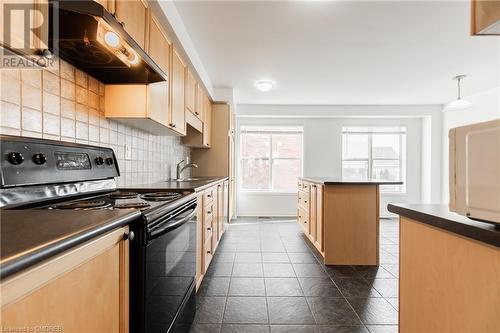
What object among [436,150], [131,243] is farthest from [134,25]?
[436,150]

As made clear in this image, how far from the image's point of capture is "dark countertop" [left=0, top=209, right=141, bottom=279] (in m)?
0.47

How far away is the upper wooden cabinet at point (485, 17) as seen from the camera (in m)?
0.91

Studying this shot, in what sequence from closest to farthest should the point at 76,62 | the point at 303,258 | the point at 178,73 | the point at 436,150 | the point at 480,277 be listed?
the point at 480,277 < the point at 76,62 < the point at 178,73 < the point at 303,258 < the point at 436,150

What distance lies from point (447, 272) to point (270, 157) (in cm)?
497

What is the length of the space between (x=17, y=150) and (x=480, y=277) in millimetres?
1672

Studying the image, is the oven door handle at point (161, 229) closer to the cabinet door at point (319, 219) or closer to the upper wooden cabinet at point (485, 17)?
the upper wooden cabinet at point (485, 17)

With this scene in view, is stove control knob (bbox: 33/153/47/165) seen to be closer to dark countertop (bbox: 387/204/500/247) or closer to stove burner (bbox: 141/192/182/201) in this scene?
stove burner (bbox: 141/192/182/201)

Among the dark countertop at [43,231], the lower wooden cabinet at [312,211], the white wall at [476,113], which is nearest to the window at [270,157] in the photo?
the lower wooden cabinet at [312,211]

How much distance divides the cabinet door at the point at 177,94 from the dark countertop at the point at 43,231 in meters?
1.47

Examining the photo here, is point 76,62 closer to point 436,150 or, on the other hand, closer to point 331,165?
point 331,165

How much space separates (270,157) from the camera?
19.3 feet

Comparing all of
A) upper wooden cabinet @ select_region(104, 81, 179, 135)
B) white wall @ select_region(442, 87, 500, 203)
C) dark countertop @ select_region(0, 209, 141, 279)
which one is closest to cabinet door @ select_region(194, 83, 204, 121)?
upper wooden cabinet @ select_region(104, 81, 179, 135)

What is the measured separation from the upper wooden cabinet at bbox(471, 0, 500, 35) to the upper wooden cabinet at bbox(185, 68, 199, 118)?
228 cm

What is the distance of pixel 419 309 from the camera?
1.11 metres
